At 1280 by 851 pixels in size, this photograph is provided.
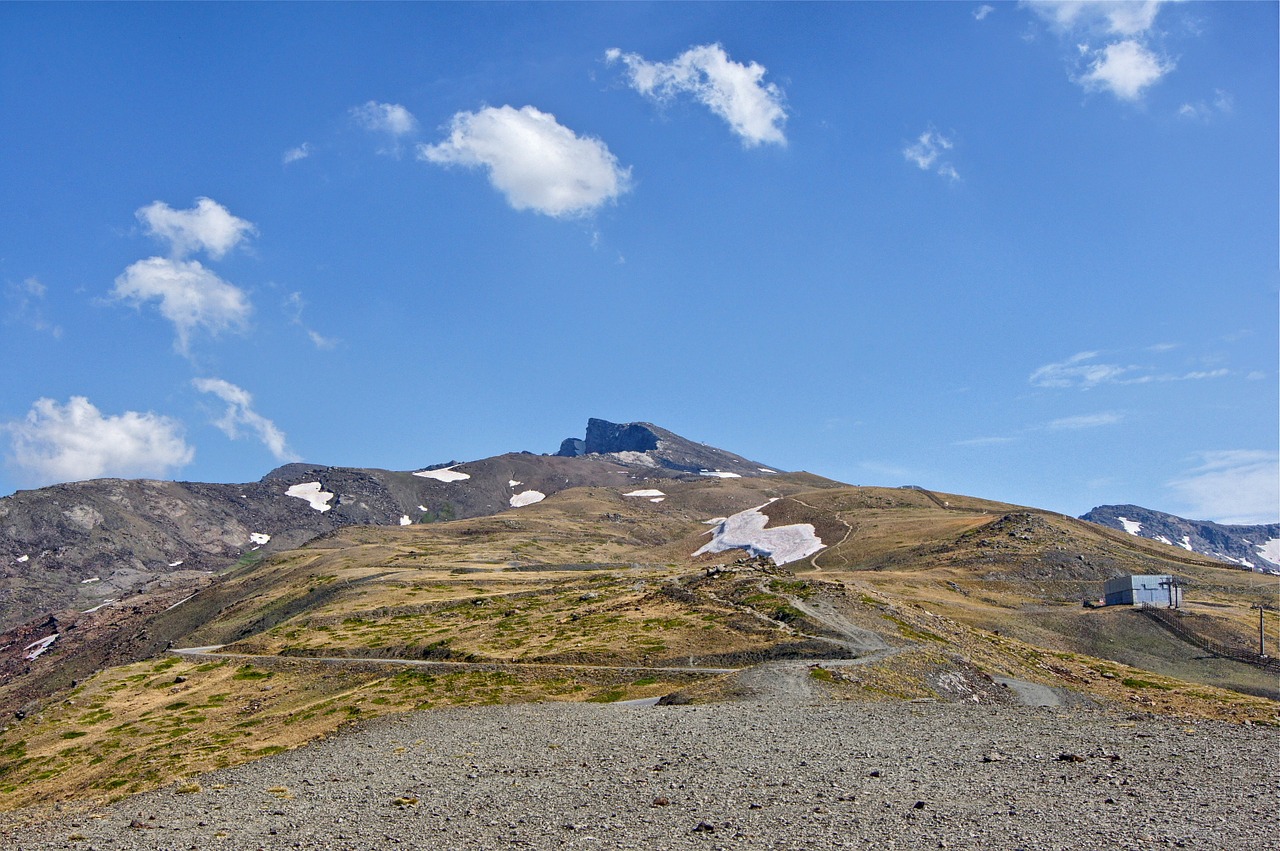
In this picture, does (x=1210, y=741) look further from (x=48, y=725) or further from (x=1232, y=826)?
(x=48, y=725)

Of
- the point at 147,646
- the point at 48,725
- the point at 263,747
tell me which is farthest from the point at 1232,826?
the point at 147,646

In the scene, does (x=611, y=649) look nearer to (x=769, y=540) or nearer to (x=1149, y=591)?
(x=1149, y=591)

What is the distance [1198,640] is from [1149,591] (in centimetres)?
1271

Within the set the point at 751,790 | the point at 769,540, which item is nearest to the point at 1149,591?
the point at 751,790

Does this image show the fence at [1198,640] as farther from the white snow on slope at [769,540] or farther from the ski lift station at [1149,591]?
the white snow on slope at [769,540]

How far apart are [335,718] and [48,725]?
97.2ft

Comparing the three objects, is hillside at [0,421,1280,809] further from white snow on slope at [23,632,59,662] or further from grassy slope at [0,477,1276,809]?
white snow on slope at [23,632,59,662]

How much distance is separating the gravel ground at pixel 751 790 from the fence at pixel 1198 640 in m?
50.0

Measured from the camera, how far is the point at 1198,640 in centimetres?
8481

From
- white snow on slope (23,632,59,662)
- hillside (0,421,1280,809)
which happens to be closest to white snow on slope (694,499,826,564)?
hillside (0,421,1280,809)

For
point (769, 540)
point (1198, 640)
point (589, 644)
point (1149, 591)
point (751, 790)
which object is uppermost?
point (769, 540)

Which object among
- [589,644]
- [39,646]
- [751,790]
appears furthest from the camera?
[39,646]

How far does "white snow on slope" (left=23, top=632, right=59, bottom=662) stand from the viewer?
492 feet

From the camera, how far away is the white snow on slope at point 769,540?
163875 millimetres
